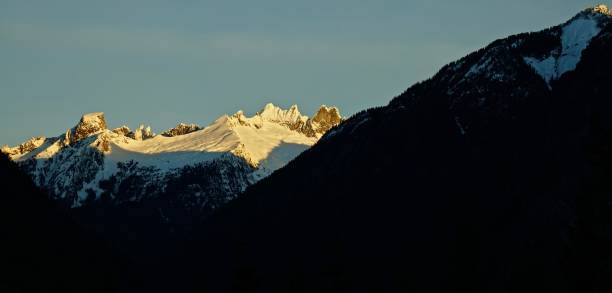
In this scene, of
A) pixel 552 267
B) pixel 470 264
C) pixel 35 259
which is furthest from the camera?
pixel 552 267

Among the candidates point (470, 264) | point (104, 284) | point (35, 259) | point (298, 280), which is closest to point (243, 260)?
point (298, 280)

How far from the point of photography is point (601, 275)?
52.5m

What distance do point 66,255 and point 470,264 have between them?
141336mm

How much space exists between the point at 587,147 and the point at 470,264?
12.9 meters

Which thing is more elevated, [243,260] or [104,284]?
[104,284]

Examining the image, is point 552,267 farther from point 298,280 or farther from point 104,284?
point 298,280

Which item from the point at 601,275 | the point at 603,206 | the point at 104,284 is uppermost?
the point at 104,284

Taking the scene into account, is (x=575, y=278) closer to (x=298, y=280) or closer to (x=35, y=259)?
(x=298, y=280)

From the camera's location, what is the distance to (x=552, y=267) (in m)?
191

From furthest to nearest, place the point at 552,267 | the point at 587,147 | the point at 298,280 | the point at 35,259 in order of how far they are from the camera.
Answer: the point at 552,267 < the point at 35,259 < the point at 298,280 < the point at 587,147

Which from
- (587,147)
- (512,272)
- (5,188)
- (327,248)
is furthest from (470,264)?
(5,188)

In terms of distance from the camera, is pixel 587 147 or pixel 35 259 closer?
pixel 587 147

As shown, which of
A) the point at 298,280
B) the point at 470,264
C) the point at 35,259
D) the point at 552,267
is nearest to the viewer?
the point at 470,264

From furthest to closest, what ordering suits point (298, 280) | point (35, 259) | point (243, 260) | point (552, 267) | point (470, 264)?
point (552, 267) < point (35, 259) < point (298, 280) < point (243, 260) < point (470, 264)
